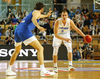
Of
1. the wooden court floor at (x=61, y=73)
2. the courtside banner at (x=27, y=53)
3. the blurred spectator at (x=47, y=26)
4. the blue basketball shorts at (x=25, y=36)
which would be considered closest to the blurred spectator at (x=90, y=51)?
the courtside banner at (x=27, y=53)

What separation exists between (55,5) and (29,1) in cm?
271

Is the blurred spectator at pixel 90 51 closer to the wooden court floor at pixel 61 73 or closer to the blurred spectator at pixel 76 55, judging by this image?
the blurred spectator at pixel 76 55

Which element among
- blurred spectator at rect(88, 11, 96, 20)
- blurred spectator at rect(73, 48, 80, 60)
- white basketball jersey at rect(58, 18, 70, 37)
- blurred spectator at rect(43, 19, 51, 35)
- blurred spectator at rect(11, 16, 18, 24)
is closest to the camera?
white basketball jersey at rect(58, 18, 70, 37)

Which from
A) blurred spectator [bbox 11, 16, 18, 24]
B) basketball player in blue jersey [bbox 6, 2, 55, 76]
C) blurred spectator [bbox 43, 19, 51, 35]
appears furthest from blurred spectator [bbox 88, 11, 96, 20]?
basketball player in blue jersey [bbox 6, 2, 55, 76]

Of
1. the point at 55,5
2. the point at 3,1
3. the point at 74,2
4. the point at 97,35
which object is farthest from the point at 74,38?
the point at 3,1

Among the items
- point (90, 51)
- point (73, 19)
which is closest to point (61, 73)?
point (90, 51)

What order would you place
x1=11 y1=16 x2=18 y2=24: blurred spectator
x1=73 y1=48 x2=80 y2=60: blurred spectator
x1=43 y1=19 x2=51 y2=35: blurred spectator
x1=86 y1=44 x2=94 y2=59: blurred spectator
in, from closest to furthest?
1. x1=73 y1=48 x2=80 y2=60: blurred spectator
2. x1=86 y1=44 x2=94 y2=59: blurred spectator
3. x1=43 y1=19 x2=51 y2=35: blurred spectator
4. x1=11 y1=16 x2=18 y2=24: blurred spectator

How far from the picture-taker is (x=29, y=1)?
1975 cm

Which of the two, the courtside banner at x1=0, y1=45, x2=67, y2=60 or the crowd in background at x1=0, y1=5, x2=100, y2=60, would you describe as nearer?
the courtside banner at x1=0, y1=45, x2=67, y2=60

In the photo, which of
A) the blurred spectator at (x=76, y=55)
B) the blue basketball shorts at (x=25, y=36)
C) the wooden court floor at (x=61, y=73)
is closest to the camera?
the wooden court floor at (x=61, y=73)

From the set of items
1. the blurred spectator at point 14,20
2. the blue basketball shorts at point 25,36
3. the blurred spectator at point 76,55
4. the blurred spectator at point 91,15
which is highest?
the blurred spectator at point 91,15

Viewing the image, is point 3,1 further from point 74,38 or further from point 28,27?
point 28,27

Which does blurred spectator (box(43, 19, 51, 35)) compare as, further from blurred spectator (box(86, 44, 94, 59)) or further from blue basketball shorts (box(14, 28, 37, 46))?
blue basketball shorts (box(14, 28, 37, 46))

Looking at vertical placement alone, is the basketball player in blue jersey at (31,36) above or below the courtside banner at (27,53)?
above
